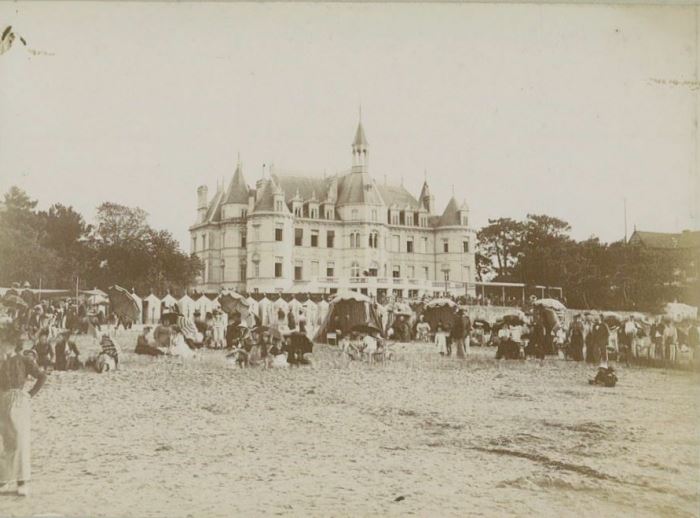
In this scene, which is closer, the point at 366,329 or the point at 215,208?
the point at 215,208

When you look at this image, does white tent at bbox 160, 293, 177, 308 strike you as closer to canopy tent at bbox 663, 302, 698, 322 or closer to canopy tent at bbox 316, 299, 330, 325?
canopy tent at bbox 316, 299, 330, 325

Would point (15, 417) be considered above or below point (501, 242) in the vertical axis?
below

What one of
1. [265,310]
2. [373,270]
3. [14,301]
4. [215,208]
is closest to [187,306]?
[265,310]

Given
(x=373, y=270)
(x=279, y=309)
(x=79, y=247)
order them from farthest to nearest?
(x=373, y=270) → (x=279, y=309) → (x=79, y=247)

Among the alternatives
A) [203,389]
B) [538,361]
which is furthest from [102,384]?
[538,361]

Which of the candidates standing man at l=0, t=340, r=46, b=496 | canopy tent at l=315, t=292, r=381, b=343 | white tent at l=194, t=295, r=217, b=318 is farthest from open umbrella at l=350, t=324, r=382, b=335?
standing man at l=0, t=340, r=46, b=496

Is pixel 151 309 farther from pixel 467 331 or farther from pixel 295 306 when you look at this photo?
pixel 467 331
